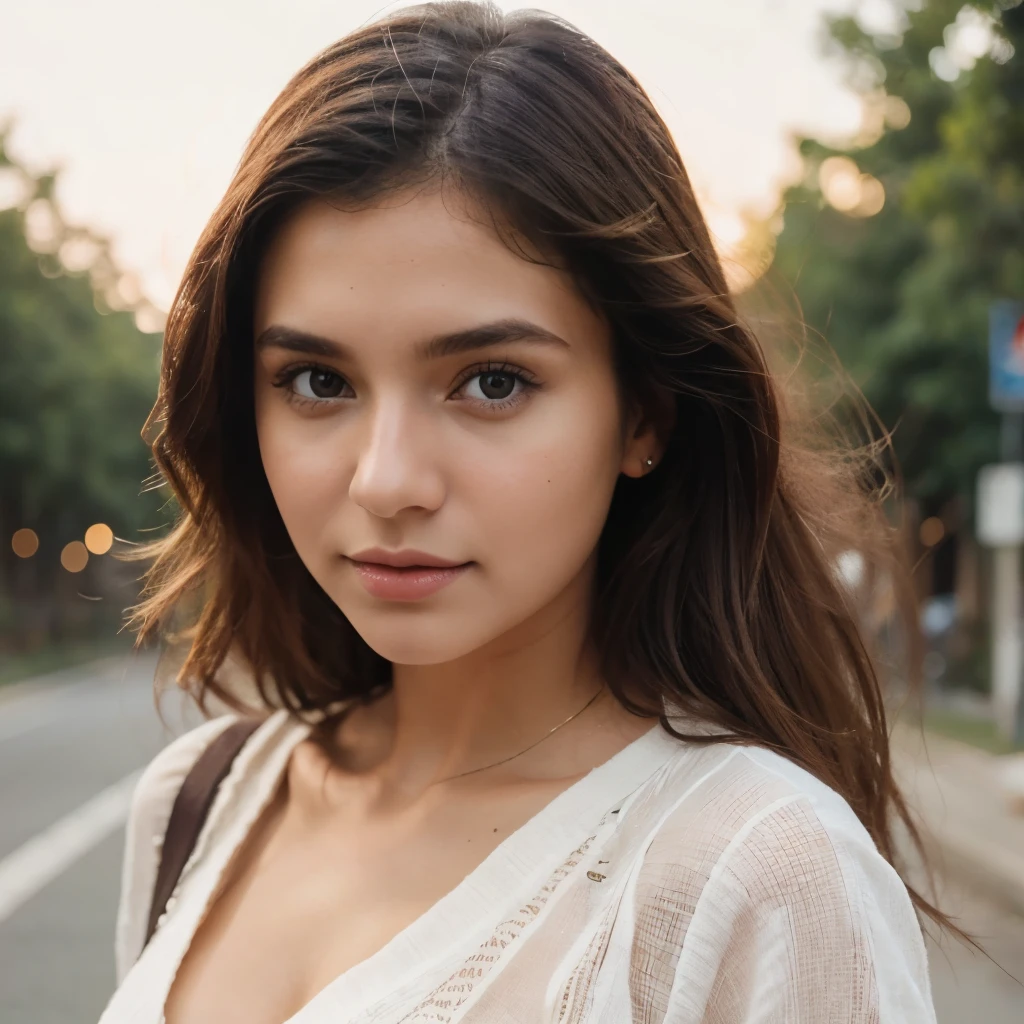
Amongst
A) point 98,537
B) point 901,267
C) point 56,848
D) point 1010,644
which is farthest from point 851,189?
point 98,537

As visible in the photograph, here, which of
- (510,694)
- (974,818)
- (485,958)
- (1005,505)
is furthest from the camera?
(1005,505)

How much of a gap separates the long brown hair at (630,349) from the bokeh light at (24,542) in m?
34.6

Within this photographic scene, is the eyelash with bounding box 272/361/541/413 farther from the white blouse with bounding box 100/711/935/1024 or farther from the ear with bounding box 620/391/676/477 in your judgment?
the white blouse with bounding box 100/711/935/1024

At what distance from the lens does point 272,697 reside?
232 centimetres

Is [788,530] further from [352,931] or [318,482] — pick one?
[352,931]

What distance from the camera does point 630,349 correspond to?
1.67m

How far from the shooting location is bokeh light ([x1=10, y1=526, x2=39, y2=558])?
3444 centimetres

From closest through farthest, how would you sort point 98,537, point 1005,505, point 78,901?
point 78,901 < point 1005,505 < point 98,537

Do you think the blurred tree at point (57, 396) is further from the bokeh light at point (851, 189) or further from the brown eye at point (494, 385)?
the brown eye at point (494, 385)

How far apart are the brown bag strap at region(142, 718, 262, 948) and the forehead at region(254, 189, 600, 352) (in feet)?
2.72

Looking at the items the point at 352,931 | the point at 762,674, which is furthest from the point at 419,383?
the point at 352,931

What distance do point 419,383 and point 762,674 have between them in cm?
57

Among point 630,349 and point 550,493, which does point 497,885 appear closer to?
point 550,493

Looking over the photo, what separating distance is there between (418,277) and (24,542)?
118 ft
